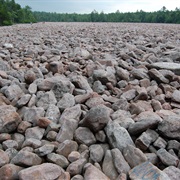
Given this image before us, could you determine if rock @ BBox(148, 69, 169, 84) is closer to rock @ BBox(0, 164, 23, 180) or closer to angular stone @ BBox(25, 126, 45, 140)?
angular stone @ BBox(25, 126, 45, 140)

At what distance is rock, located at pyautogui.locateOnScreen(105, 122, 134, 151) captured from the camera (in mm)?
1727

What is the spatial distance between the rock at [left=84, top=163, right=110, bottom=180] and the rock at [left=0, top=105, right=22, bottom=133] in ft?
2.61

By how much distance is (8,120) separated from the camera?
1953 mm

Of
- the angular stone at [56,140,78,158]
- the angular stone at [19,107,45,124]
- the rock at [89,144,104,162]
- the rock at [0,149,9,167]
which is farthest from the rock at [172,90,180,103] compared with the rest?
the rock at [0,149,9,167]

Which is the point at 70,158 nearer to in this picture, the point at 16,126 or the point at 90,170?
the point at 90,170

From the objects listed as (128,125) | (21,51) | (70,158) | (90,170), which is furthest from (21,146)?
(21,51)

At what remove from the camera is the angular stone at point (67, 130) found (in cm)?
186

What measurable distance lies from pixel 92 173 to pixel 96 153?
22 cm

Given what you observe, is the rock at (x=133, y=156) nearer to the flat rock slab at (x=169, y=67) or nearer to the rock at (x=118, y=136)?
the rock at (x=118, y=136)

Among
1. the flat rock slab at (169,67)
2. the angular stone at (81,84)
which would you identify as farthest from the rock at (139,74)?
the angular stone at (81,84)

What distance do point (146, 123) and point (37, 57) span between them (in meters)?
2.80

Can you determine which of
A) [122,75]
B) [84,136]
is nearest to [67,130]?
[84,136]

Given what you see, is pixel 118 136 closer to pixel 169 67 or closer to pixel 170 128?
pixel 170 128

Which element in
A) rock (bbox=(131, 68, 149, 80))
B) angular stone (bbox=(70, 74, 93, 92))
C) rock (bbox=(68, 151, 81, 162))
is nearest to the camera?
rock (bbox=(68, 151, 81, 162))
